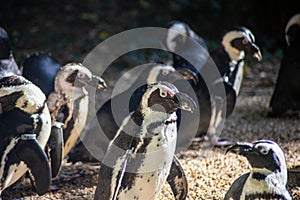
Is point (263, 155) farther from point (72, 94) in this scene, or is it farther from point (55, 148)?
point (72, 94)

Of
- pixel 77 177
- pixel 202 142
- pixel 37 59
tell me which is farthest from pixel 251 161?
pixel 37 59

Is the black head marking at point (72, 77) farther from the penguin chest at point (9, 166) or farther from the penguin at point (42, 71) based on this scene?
the penguin chest at point (9, 166)

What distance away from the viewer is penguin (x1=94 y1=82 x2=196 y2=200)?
10.2 ft

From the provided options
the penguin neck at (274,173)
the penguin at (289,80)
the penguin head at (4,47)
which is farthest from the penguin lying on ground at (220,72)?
the penguin neck at (274,173)

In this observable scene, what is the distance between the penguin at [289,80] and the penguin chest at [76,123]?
6.56 ft

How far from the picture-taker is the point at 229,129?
5457 millimetres

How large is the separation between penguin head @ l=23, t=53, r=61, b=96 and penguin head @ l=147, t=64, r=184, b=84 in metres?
0.76

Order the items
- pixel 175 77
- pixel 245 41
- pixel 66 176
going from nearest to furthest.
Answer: pixel 66 176
pixel 175 77
pixel 245 41

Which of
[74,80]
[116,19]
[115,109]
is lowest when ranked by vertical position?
[115,109]

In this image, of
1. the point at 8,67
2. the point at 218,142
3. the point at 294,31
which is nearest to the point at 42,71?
the point at 8,67

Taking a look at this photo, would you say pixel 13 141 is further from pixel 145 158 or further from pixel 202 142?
pixel 202 142

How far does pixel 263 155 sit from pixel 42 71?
91.7 inches

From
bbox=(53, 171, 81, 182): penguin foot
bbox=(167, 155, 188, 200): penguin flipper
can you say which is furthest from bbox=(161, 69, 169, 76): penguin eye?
bbox=(167, 155, 188, 200): penguin flipper

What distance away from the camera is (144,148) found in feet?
10.3
